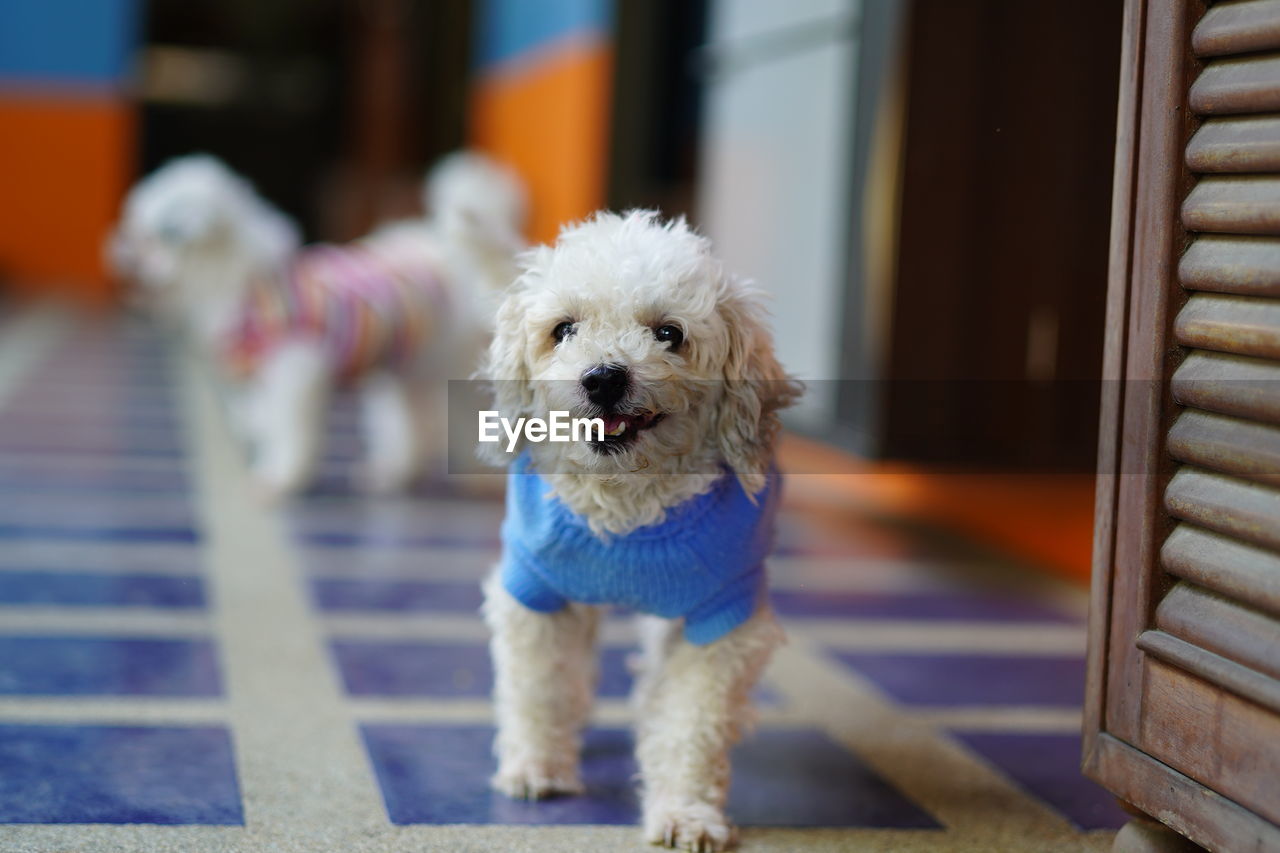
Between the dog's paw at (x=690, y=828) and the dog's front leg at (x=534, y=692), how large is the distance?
20 centimetres

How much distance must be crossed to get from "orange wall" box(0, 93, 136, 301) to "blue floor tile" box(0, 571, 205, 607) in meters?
8.63

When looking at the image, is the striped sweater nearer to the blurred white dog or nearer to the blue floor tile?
the blurred white dog

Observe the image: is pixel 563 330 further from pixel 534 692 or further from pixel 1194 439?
pixel 1194 439

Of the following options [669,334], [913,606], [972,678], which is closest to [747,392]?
[669,334]

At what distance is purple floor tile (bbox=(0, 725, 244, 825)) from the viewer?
1769 mm

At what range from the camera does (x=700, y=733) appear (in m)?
1.81

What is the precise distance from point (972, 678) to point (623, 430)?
1.29 metres

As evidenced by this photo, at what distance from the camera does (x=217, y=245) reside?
421 cm

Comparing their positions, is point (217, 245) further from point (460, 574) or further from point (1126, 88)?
point (1126, 88)

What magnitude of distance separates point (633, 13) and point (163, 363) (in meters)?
2.89

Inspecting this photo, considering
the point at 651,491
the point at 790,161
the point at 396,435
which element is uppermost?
the point at 790,161

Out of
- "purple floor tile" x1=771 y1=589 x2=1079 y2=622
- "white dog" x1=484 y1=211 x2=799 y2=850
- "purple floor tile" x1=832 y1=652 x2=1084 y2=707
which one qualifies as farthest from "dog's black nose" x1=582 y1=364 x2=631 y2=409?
"purple floor tile" x1=771 y1=589 x2=1079 y2=622

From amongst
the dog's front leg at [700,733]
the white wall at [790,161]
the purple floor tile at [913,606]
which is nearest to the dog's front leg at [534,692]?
the dog's front leg at [700,733]

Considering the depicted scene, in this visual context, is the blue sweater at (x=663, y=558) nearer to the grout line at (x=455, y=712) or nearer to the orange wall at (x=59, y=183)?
the grout line at (x=455, y=712)
